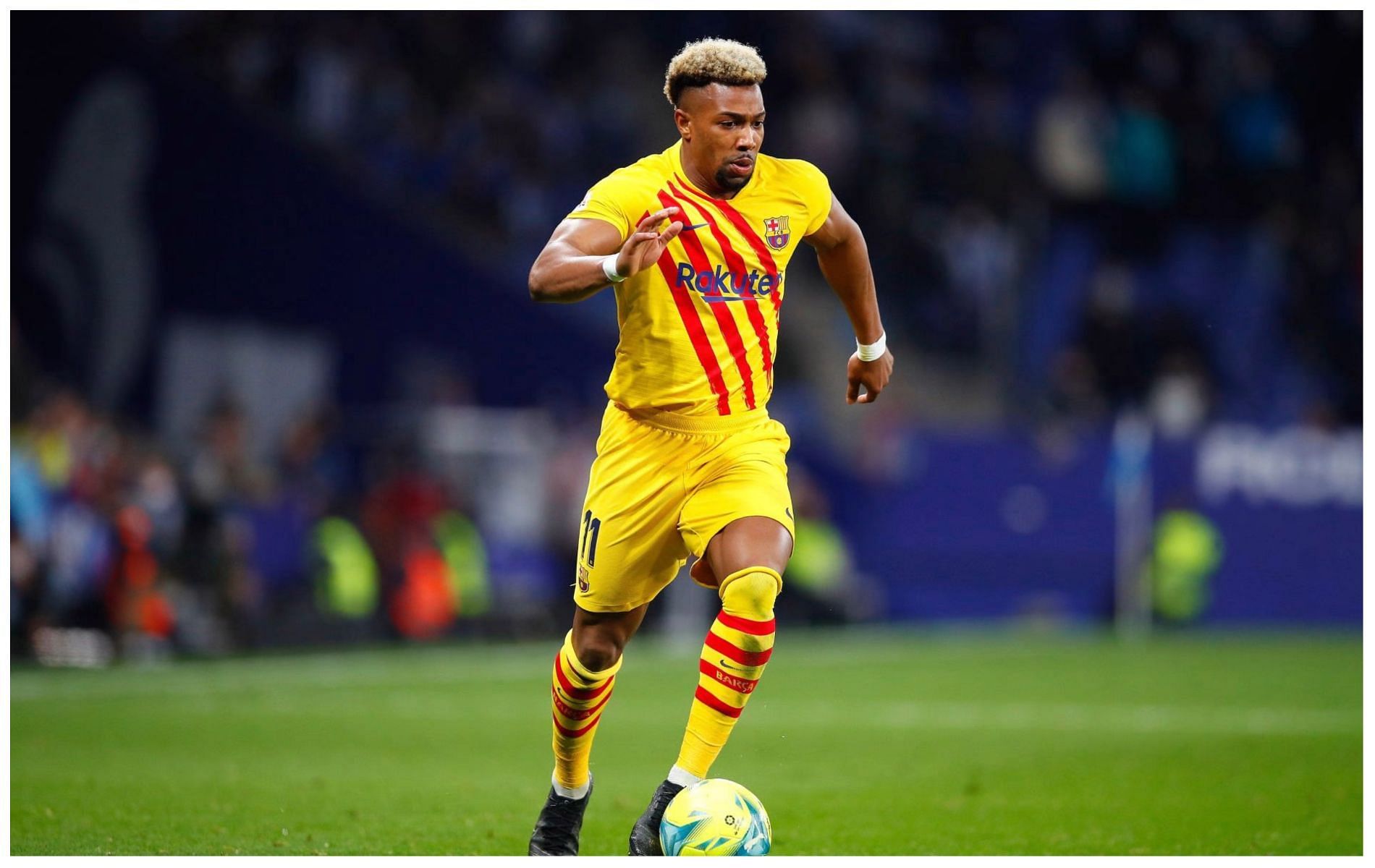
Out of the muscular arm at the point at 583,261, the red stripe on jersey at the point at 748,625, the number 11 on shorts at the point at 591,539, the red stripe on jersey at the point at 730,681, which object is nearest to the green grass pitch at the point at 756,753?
the red stripe on jersey at the point at 730,681

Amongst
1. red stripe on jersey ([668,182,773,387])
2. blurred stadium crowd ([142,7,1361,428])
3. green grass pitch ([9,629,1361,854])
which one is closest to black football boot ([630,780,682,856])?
green grass pitch ([9,629,1361,854])

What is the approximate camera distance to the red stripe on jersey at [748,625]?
5695 mm

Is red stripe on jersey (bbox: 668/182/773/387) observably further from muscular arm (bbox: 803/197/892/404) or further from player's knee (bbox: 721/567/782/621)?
player's knee (bbox: 721/567/782/621)

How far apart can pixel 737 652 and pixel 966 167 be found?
17.0m

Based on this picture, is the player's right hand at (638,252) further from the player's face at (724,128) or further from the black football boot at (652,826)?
the black football boot at (652,826)

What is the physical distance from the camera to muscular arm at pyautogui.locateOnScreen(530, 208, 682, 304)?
5.28 metres

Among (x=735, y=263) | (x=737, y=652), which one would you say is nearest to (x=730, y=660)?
(x=737, y=652)

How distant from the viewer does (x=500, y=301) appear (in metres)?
18.5

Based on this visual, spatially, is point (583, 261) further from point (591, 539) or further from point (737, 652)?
point (737, 652)

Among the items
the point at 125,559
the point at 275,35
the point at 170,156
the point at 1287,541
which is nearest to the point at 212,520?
the point at 125,559

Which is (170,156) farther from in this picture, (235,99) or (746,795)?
(746,795)

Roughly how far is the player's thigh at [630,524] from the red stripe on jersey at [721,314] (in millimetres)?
331

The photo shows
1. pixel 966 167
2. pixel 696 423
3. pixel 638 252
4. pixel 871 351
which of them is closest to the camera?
pixel 638 252

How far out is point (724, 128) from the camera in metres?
5.88
